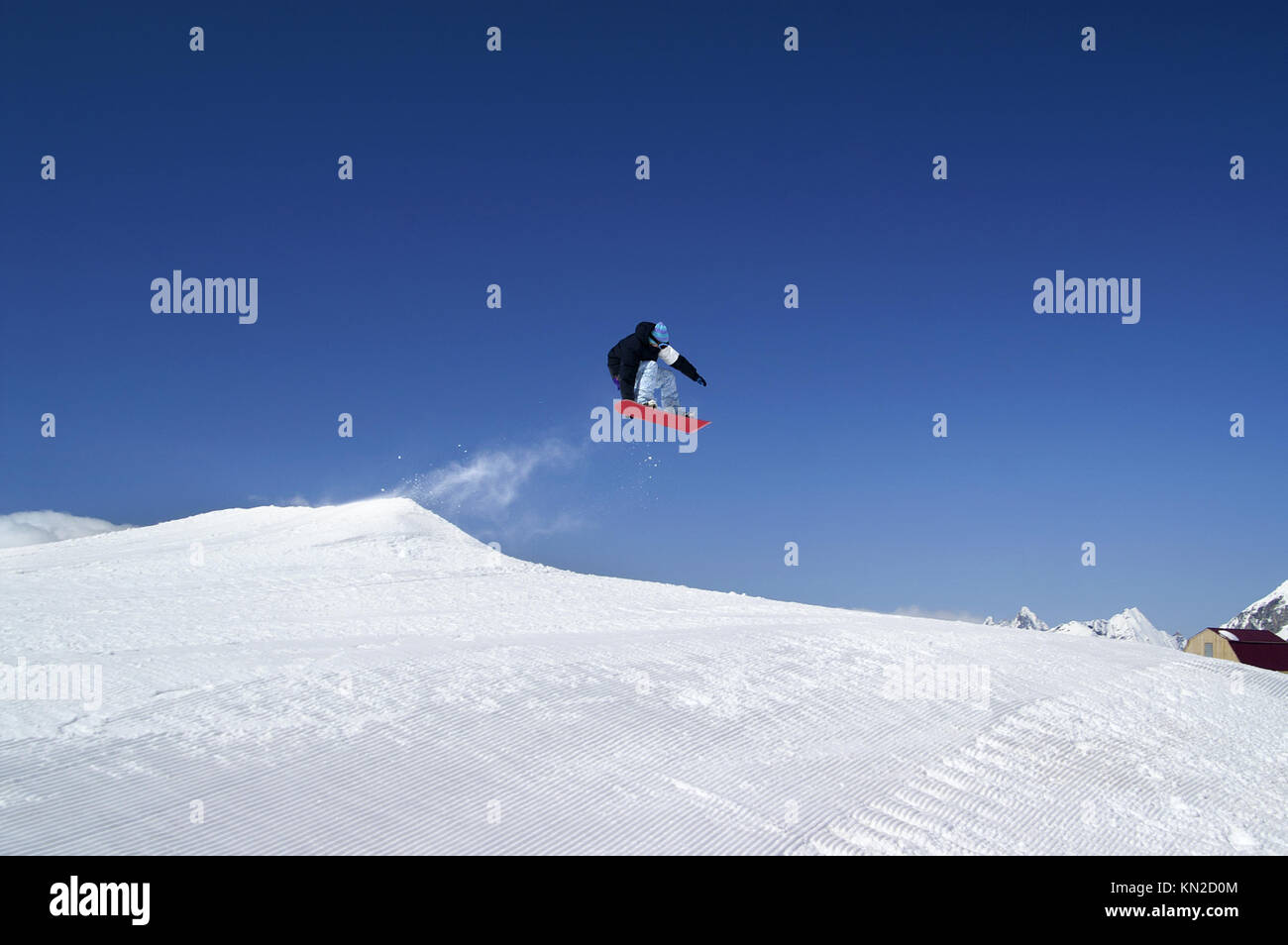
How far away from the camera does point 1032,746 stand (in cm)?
649

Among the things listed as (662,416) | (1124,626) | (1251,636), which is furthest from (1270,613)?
(662,416)

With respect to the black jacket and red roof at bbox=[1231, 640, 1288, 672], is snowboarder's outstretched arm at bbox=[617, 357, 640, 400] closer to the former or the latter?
the black jacket

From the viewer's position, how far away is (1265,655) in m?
28.7

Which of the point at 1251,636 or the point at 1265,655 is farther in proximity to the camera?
the point at 1251,636

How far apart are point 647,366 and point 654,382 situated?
1.22 feet

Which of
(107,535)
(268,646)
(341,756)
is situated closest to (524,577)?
(268,646)

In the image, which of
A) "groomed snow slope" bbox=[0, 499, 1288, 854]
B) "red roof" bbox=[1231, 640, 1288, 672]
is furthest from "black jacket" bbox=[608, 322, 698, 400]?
"red roof" bbox=[1231, 640, 1288, 672]

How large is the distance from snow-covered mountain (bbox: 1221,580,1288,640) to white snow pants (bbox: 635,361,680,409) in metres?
219

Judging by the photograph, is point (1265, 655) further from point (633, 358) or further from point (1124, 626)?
point (1124, 626)
